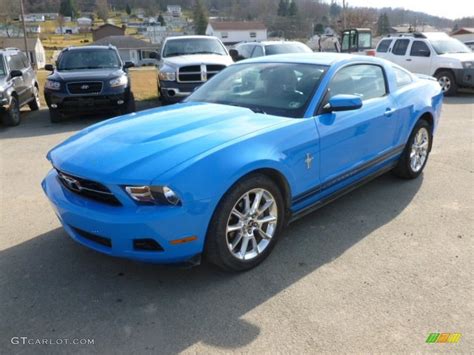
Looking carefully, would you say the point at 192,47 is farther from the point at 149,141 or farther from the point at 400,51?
the point at 149,141

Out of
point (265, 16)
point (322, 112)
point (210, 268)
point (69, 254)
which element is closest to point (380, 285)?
point (210, 268)

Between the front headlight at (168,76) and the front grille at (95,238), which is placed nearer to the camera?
the front grille at (95,238)

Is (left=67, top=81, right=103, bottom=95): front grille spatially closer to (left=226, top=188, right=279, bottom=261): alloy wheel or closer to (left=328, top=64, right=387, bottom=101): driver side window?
(left=328, top=64, right=387, bottom=101): driver side window

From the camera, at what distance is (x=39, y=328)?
278 centimetres

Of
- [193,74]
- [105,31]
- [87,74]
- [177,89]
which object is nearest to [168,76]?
[177,89]

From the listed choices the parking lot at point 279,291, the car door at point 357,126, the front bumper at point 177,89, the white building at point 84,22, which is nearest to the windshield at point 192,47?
the front bumper at point 177,89

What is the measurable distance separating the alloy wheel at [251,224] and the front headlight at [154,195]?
49cm

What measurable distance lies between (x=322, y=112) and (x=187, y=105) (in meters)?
1.36

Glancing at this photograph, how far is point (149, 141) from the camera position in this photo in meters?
3.29

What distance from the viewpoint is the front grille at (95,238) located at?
116 inches

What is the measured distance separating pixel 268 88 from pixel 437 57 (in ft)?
38.9

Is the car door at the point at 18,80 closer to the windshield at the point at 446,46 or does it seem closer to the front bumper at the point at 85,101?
the front bumper at the point at 85,101

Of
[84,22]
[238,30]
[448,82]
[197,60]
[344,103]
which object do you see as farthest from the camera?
[84,22]

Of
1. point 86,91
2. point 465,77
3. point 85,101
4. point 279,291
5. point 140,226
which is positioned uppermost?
point 86,91
